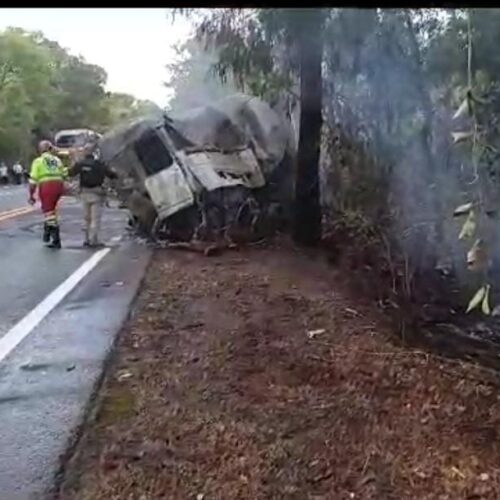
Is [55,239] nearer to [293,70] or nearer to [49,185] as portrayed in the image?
[49,185]

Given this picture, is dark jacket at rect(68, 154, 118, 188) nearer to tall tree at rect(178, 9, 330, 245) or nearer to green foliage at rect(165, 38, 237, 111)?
green foliage at rect(165, 38, 237, 111)

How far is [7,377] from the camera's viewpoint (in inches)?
190

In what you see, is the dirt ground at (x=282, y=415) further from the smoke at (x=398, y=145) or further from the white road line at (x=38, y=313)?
the smoke at (x=398, y=145)

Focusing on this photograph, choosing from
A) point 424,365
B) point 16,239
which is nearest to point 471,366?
point 424,365

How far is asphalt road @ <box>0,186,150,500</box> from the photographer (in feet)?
12.1

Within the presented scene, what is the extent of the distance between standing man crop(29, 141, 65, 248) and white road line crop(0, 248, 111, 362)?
6.24ft

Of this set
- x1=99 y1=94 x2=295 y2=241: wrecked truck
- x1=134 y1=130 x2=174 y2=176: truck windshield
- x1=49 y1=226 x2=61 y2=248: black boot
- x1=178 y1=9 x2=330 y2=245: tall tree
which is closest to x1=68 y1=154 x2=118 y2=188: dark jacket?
x1=99 y1=94 x2=295 y2=241: wrecked truck

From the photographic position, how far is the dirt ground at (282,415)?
3365 mm

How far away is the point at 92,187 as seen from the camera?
11.7 meters

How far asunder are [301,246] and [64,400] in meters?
6.24

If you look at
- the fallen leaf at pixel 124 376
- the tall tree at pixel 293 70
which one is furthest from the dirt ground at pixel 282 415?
the tall tree at pixel 293 70

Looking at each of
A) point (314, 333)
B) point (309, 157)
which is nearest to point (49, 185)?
point (309, 157)

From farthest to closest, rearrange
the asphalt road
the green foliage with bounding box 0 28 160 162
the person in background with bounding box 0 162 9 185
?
the person in background with bounding box 0 162 9 185 → the green foliage with bounding box 0 28 160 162 → the asphalt road

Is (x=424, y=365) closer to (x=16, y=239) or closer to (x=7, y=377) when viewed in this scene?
(x=7, y=377)
